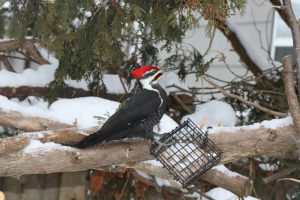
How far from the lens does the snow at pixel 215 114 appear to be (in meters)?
3.50

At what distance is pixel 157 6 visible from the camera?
2.88m

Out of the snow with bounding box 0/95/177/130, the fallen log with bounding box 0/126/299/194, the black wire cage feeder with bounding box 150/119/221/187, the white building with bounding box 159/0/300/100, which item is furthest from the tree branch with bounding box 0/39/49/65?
the white building with bounding box 159/0/300/100

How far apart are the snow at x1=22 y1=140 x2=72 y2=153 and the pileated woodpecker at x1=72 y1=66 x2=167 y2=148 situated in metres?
0.09

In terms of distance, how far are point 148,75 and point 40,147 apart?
0.73 meters

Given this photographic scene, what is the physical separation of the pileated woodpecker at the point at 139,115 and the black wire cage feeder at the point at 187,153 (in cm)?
12

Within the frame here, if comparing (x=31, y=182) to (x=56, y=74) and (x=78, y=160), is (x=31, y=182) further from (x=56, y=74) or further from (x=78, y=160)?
(x=78, y=160)

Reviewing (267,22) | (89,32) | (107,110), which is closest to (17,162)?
(107,110)

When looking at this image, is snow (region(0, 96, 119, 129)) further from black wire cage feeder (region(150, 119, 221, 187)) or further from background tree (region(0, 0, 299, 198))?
black wire cage feeder (region(150, 119, 221, 187))

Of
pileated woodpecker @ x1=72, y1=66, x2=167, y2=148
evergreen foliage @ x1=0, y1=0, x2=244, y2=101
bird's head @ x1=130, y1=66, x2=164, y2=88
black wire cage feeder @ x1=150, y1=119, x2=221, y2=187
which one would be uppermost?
evergreen foliage @ x1=0, y1=0, x2=244, y2=101

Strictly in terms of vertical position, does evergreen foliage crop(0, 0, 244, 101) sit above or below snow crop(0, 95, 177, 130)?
above

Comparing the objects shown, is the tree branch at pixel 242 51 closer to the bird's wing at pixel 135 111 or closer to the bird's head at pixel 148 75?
the bird's head at pixel 148 75

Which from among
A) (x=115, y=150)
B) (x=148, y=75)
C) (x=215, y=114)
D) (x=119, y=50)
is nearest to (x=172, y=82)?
(x=215, y=114)

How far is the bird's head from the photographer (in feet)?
8.73

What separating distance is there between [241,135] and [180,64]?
1514 mm
